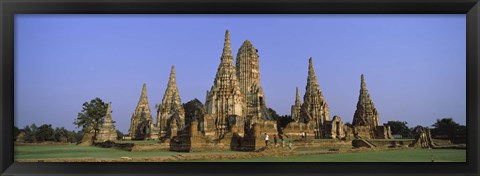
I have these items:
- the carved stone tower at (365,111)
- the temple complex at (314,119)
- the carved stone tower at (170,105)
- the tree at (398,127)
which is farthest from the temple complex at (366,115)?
the carved stone tower at (170,105)

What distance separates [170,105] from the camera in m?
39.5

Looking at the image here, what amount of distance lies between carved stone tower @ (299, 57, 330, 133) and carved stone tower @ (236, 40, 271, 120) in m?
3.56

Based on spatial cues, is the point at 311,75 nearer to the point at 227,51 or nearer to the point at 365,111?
the point at 365,111

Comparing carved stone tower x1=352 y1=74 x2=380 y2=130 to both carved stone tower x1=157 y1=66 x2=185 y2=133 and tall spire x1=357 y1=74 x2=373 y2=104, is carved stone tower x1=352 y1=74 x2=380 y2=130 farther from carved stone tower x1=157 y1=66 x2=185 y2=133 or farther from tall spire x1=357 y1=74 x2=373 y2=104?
carved stone tower x1=157 y1=66 x2=185 y2=133

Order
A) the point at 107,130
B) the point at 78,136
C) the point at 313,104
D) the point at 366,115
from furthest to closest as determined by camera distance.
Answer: the point at 366,115 → the point at 313,104 → the point at 78,136 → the point at 107,130

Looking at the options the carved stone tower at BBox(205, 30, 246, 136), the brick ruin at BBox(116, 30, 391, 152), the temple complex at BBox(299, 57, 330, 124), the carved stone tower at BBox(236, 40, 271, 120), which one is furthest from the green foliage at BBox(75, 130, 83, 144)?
the temple complex at BBox(299, 57, 330, 124)

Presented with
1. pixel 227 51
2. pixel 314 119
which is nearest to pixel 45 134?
pixel 227 51

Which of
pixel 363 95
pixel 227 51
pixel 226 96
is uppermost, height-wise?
pixel 227 51

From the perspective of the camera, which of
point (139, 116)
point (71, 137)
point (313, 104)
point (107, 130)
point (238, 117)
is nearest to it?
point (238, 117)

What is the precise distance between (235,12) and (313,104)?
113 feet

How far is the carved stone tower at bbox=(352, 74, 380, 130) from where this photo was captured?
141ft

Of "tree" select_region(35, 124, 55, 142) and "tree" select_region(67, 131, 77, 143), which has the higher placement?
"tree" select_region(35, 124, 55, 142)

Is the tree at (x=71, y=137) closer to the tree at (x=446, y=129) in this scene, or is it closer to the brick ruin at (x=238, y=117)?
the brick ruin at (x=238, y=117)

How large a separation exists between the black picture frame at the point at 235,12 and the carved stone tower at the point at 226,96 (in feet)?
71.5
